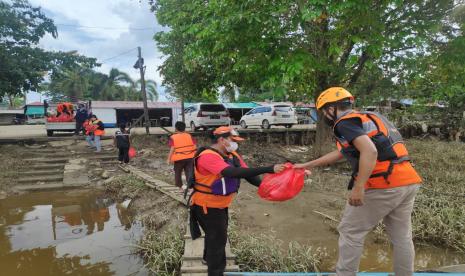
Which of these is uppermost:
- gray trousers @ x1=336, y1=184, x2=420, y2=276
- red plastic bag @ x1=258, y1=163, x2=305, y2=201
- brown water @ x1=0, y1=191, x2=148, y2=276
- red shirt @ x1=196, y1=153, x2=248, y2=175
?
red shirt @ x1=196, y1=153, x2=248, y2=175

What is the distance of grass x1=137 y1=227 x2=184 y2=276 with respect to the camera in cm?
430

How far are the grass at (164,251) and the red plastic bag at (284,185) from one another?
163 centimetres

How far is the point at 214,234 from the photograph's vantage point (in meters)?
3.27

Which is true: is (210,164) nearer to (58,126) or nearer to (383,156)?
(383,156)

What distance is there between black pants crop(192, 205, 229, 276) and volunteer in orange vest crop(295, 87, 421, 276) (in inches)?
39.7

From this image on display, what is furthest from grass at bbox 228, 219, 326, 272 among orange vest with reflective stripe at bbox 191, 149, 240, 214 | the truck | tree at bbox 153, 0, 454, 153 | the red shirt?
the truck

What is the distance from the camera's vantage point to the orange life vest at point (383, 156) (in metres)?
2.74

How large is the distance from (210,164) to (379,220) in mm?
1386

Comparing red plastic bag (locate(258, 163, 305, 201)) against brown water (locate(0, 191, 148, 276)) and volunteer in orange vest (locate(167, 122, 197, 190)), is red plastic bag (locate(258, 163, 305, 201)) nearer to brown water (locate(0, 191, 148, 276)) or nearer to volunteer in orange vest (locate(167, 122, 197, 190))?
brown water (locate(0, 191, 148, 276))

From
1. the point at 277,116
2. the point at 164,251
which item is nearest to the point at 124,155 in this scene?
the point at 164,251

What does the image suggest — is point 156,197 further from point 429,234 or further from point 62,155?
point 62,155

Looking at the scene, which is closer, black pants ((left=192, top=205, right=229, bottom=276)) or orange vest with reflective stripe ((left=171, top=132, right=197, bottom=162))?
black pants ((left=192, top=205, right=229, bottom=276))

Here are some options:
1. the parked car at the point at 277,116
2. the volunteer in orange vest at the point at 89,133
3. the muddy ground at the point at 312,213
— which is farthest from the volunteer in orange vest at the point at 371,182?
the parked car at the point at 277,116

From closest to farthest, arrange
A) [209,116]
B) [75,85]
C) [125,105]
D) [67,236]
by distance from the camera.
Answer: [67,236] < [209,116] < [125,105] < [75,85]
